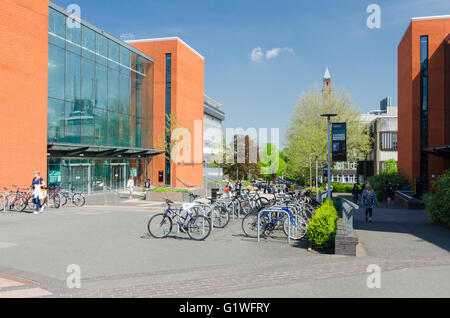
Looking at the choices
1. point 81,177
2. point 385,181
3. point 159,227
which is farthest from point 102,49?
point 385,181

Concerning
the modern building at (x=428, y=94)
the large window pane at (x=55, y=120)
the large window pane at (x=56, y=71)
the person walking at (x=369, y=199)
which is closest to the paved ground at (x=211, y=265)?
the person walking at (x=369, y=199)

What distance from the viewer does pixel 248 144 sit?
201ft

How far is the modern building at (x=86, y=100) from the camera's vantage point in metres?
18.6

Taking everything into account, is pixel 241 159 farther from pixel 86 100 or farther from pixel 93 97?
pixel 86 100

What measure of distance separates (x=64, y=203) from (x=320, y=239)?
14.2 m

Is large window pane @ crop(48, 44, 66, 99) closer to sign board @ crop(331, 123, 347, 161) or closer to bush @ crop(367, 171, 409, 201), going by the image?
sign board @ crop(331, 123, 347, 161)

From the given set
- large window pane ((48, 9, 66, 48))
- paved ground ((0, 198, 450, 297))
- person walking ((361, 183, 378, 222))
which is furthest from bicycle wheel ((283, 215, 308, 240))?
large window pane ((48, 9, 66, 48))

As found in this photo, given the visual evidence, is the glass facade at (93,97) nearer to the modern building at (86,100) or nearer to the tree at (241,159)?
the modern building at (86,100)

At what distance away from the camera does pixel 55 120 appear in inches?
901

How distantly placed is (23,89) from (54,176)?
6.76 meters

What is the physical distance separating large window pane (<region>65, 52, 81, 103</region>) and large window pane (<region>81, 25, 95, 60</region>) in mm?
1121

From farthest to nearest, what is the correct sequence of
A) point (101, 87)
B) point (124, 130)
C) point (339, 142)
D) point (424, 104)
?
point (424, 104)
point (124, 130)
point (101, 87)
point (339, 142)
